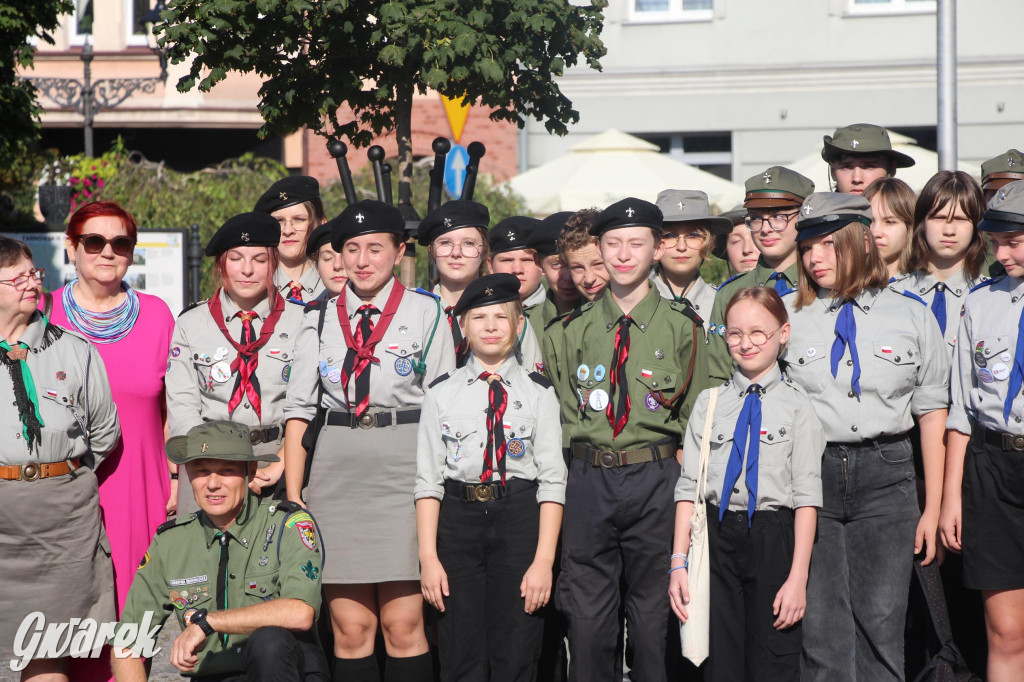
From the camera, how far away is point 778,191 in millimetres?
5777

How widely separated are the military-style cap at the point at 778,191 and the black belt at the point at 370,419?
196 centimetres

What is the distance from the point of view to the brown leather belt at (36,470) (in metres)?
5.08

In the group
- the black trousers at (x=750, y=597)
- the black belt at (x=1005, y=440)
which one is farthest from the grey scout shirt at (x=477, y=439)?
the black belt at (x=1005, y=440)

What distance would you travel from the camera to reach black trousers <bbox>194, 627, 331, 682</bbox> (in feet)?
14.5

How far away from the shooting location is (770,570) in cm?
480

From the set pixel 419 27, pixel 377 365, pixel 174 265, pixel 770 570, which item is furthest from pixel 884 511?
pixel 174 265

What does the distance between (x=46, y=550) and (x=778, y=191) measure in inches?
144

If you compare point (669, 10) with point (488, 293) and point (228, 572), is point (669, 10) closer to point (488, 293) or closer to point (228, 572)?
point (488, 293)

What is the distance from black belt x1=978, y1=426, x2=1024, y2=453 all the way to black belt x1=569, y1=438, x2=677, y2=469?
4.26 ft

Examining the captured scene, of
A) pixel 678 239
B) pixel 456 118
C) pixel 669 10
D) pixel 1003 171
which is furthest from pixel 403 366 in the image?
pixel 669 10

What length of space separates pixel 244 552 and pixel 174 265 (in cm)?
639

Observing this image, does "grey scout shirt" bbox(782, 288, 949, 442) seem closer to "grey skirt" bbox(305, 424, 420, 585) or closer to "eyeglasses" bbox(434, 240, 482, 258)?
"eyeglasses" bbox(434, 240, 482, 258)

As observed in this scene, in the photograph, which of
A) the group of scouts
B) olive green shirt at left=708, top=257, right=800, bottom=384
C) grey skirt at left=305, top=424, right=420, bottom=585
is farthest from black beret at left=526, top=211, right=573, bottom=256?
grey skirt at left=305, top=424, right=420, bottom=585

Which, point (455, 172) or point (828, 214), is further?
point (455, 172)
